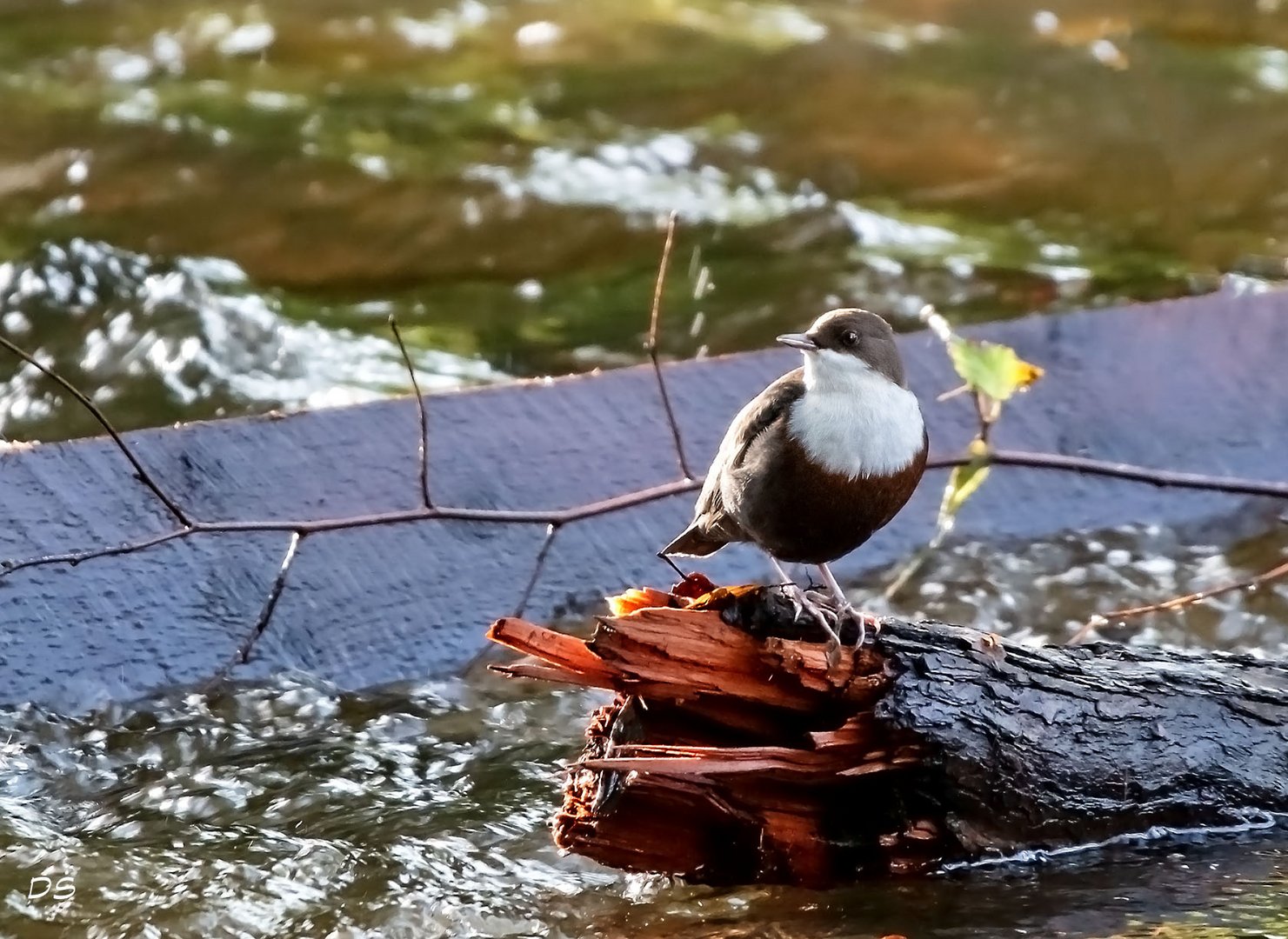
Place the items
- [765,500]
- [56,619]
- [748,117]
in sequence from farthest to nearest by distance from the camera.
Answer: [748,117] < [56,619] < [765,500]

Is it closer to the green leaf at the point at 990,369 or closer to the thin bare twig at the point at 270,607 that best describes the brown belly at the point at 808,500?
the green leaf at the point at 990,369

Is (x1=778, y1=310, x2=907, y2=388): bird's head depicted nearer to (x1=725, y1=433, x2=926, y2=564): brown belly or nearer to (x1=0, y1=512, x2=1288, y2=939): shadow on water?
(x1=725, y1=433, x2=926, y2=564): brown belly

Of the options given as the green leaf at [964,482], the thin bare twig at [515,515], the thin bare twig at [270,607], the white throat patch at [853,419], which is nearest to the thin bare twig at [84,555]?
the thin bare twig at [515,515]

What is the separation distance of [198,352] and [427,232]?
4.97 ft

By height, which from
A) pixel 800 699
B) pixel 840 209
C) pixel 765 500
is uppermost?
pixel 765 500

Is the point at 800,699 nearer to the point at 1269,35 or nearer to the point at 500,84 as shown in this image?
the point at 500,84

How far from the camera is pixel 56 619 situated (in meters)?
3.31

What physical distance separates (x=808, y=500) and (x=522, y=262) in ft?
12.8

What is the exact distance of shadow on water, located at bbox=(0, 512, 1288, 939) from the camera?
100 inches

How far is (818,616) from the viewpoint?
8.30 feet

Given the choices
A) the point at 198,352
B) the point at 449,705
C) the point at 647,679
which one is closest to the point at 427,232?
the point at 198,352

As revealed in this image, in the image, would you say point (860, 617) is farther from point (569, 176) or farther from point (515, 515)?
point (569, 176)

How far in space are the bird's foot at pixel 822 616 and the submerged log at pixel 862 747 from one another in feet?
0.05

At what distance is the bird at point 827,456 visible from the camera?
265 cm
